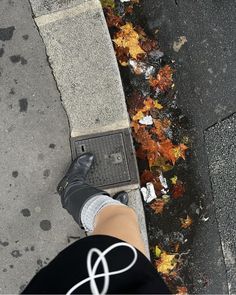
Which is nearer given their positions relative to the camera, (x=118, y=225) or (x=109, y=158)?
(x=118, y=225)

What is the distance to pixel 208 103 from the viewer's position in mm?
3268

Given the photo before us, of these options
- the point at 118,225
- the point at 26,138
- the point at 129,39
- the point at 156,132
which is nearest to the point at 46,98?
the point at 26,138

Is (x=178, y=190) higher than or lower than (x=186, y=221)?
higher

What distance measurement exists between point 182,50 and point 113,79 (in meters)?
0.57

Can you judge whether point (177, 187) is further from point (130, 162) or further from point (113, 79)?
point (113, 79)

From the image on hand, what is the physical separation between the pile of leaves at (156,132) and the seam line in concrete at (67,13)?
0.30 feet

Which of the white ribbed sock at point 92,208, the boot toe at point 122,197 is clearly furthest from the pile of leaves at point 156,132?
the white ribbed sock at point 92,208

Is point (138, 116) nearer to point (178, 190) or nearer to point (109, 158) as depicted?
point (109, 158)

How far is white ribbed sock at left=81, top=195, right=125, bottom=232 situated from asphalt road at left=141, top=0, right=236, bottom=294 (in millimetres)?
973

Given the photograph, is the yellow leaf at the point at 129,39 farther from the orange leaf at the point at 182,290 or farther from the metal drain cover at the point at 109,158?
the orange leaf at the point at 182,290

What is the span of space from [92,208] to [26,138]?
0.96 metres

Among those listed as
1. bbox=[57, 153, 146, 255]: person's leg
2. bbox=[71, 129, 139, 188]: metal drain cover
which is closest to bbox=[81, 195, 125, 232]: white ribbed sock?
bbox=[57, 153, 146, 255]: person's leg

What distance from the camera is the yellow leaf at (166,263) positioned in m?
3.27

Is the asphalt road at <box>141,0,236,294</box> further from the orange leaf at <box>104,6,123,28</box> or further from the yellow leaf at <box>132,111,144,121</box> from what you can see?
the yellow leaf at <box>132,111,144,121</box>
